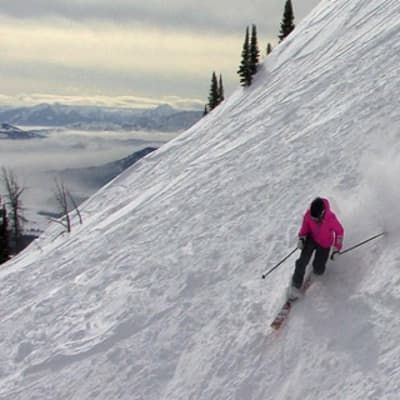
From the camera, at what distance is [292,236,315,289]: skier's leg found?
9.22 m

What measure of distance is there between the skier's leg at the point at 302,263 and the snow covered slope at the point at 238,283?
333 mm

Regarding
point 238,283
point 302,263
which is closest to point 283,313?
point 302,263

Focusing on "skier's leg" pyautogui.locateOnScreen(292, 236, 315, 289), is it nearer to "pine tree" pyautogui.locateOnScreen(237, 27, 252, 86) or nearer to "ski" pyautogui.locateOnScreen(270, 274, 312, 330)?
"ski" pyautogui.locateOnScreen(270, 274, 312, 330)

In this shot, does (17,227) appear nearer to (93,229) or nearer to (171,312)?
(93,229)

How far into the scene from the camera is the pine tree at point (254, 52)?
41419 mm

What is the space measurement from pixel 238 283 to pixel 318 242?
234cm

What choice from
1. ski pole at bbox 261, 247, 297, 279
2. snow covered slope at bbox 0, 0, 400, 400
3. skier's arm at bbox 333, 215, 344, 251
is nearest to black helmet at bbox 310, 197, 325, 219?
skier's arm at bbox 333, 215, 344, 251

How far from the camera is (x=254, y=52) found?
44875mm

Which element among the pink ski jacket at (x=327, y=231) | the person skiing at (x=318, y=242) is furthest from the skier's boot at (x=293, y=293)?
the pink ski jacket at (x=327, y=231)

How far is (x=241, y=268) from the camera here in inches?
448

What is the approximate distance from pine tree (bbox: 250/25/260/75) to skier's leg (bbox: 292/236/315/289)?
33154mm

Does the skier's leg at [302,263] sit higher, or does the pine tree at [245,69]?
the pine tree at [245,69]

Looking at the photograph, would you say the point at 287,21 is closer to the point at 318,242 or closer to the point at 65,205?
the point at 65,205

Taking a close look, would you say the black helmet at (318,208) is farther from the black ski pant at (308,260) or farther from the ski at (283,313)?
the ski at (283,313)
